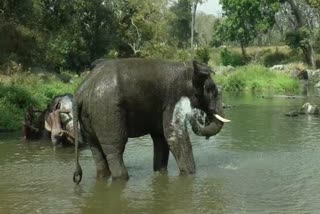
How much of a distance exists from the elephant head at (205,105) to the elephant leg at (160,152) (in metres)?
0.57

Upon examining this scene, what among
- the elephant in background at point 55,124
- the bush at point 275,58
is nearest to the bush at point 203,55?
the bush at point 275,58

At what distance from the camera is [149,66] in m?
9.15

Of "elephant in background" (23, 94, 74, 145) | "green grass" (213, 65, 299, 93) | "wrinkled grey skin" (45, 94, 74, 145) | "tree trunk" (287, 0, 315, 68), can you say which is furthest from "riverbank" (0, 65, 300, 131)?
"tree trunk" (287, 0, 315, 68)

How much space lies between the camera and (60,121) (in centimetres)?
1370

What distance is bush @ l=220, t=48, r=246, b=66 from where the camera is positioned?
6047 centimetres

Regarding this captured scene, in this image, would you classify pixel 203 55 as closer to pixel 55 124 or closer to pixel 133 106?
pixel 55 124

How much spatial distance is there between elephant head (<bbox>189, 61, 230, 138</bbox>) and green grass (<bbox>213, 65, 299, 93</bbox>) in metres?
26.1

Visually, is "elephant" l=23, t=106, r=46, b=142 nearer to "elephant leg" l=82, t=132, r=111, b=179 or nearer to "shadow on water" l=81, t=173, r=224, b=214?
"elephant leg" l=82, t=132, r=111, b=179

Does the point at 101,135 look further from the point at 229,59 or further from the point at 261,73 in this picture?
the point at 229,59

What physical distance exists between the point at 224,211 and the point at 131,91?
266 centimetres

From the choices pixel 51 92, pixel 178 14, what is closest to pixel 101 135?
pixel 51 92

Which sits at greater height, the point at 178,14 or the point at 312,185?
the point at 178,14

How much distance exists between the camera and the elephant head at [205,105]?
9.47 m

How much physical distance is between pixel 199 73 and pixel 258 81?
95.5ft
